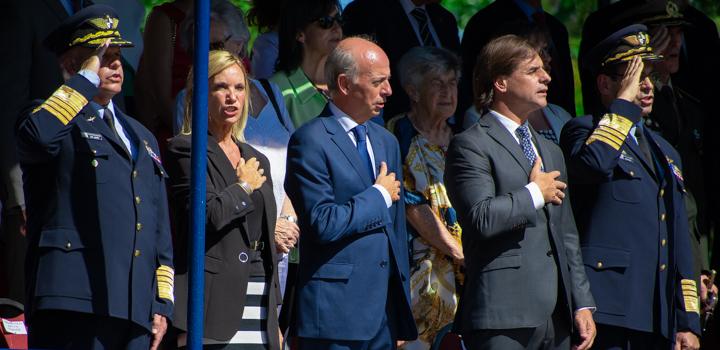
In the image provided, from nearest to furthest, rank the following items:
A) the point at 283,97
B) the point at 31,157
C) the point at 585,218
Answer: the point at 31,157
the point at 585,218
the point at 283,97

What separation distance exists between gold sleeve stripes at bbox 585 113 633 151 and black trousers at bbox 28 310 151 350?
2282 millimetres

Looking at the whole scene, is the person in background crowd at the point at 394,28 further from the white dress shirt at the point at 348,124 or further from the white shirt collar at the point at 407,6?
the white dress shirt at the point at 348,124

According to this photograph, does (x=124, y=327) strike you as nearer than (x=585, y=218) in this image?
Yes

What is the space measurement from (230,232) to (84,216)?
0.73 m

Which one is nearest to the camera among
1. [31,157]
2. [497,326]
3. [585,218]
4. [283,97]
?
[31,157]

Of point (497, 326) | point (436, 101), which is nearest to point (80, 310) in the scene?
point (497, 326)

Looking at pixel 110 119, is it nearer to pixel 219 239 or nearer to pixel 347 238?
pixel 219 239

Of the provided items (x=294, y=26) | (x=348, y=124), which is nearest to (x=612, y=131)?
(x=348, y=124)

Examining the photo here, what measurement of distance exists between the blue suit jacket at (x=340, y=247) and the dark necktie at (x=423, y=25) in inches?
84.4

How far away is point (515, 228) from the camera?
235 inches

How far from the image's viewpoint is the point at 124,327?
568 cm

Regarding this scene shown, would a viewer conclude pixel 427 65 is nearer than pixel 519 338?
No

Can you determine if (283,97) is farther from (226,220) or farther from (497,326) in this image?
(497,326)

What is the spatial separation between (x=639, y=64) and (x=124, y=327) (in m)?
2.78
